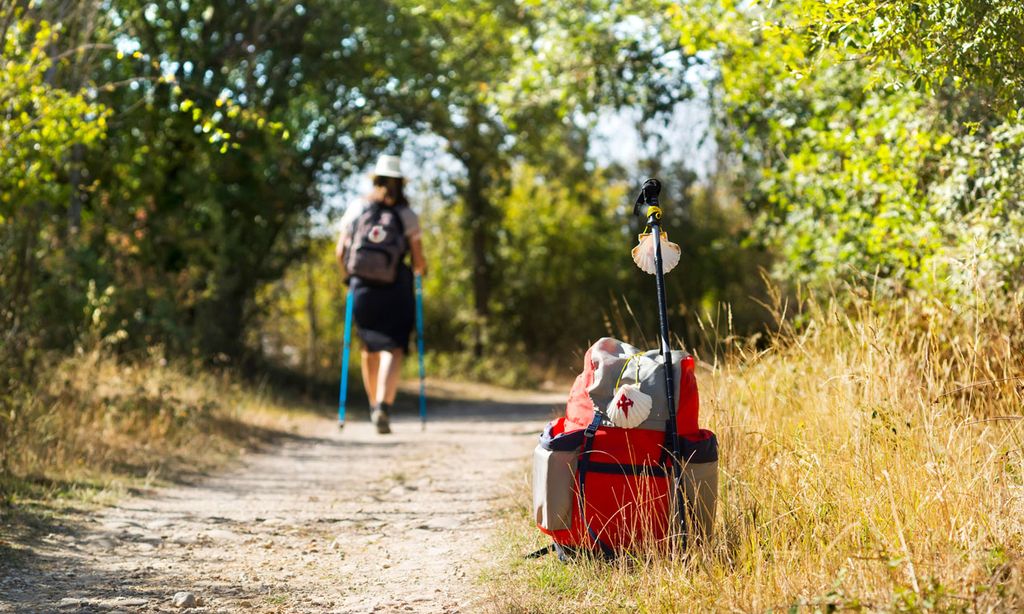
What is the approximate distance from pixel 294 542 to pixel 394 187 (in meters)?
3.92

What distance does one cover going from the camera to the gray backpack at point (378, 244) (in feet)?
27.8

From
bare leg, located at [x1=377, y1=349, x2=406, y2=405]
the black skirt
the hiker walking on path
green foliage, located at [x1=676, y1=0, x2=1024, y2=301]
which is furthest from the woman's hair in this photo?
green foliage, located at [x1=676, y1=0, x2=1024, y2=301]

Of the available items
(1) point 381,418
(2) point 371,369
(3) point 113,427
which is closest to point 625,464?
(3) point 113,427

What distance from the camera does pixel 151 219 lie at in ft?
41.3

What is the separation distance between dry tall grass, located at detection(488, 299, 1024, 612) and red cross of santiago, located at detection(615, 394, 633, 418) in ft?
1.75

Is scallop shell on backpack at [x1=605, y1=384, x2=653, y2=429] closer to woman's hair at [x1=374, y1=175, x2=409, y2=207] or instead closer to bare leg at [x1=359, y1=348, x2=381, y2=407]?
woman's hair at [x1=374, y1=175, x2=409, y2=207]

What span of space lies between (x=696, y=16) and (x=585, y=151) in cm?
1037

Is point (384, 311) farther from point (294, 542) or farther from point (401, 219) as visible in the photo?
point (294, 542)

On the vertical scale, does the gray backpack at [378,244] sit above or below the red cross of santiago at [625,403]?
above

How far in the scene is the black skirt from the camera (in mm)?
8648

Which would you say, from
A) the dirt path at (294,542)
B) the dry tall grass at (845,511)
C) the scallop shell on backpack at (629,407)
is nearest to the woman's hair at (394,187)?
the dirt path at (294,542)

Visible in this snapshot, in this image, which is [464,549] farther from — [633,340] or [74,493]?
[74,493]

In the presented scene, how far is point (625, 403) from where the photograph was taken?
412 cm

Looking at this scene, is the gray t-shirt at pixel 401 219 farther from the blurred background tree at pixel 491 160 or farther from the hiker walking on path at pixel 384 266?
the blurred background tree at pixel 491 160
